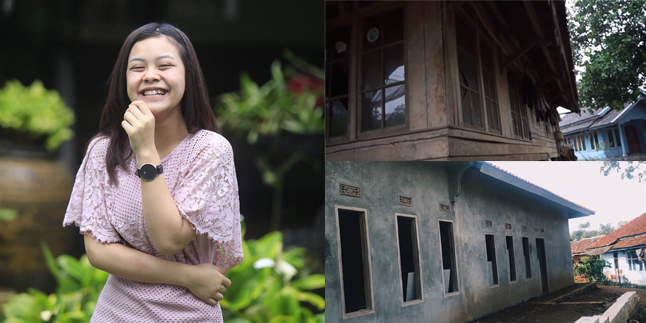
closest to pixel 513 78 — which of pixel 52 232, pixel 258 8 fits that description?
pixel 258 8

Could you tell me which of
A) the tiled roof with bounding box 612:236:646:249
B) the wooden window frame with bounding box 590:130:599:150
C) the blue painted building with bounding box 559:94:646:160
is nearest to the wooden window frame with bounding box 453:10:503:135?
the blue painted building with bounding box 559:94:646:160

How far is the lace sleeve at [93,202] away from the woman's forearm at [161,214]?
282 mm

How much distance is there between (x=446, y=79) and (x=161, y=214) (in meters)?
2.54

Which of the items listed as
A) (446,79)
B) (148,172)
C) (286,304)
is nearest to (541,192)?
(446,79)

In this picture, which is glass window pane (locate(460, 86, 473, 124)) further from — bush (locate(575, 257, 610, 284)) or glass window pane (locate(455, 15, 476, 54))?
bush (locate(575, 257, 610, 284))

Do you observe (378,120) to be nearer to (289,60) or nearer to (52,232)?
(289,60)

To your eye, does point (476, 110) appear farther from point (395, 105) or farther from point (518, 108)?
point (395, 105)

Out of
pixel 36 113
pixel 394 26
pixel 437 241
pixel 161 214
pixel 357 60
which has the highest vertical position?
pixel 394 26

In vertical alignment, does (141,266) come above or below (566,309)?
above

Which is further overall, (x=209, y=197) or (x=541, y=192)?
(x=541, y=192)

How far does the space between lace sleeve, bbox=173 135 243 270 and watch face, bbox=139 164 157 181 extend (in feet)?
0.51

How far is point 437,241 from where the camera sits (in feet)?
12.9

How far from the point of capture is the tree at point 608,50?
398cm

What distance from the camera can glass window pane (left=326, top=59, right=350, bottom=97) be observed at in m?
4.12
